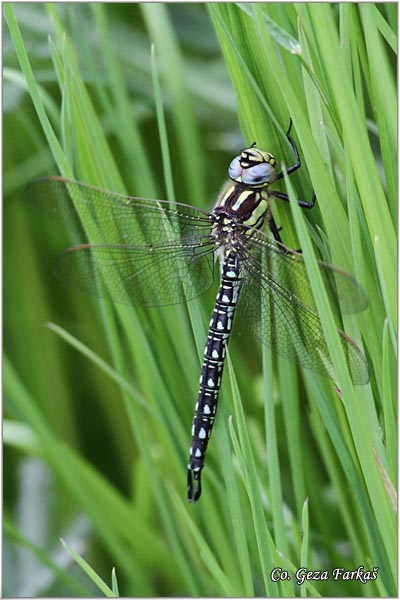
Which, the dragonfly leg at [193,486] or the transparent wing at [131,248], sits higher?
the transparent wing at [131,248]

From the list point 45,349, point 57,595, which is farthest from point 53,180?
point 57,595

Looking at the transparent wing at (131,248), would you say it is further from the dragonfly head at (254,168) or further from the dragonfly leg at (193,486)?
the dragonfly leg at (193,486)

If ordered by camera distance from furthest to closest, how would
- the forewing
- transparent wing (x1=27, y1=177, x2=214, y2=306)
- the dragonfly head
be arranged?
transparent wing (x1=27, y1=177, x2=214, y2=306)
the dragonfly head
the forewing

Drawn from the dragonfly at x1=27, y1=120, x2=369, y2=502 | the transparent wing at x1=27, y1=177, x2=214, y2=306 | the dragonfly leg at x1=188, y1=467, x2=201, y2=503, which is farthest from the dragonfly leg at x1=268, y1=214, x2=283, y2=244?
the dragonfly leg at x1=188, y1=467, x2=201, y2=503

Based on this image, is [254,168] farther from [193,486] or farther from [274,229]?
[193,486]

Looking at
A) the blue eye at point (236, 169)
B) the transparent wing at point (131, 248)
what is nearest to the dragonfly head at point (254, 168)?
the blue eye at point (236, 169)

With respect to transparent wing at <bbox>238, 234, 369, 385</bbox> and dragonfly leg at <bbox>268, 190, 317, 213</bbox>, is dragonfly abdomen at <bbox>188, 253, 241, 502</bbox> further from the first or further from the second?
dragonfly leg at <bbox>268, 190, 317, 213</bbox>

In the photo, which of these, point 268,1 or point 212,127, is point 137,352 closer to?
point 268,1
